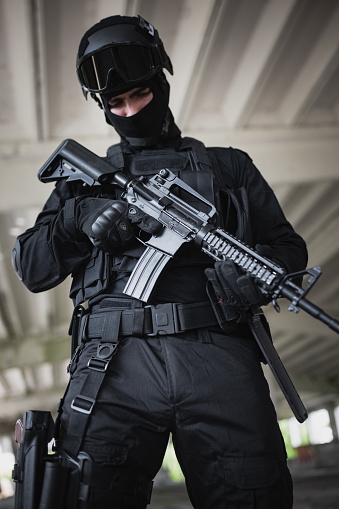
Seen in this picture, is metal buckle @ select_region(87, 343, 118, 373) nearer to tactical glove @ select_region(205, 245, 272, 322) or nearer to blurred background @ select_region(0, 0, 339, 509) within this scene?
tactical glove @ select_region(205, 245, 272, 322)

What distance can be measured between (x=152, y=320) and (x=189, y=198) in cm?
48

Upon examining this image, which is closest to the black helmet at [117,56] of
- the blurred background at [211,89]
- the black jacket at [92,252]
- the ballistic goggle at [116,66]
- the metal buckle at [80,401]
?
the ballistic goggle at [116,66]

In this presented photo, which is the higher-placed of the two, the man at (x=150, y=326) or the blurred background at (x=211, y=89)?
the blurred background at (x=211, y=89)

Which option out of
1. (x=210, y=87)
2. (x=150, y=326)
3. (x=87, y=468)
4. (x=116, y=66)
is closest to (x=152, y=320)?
(x=150, y=326)

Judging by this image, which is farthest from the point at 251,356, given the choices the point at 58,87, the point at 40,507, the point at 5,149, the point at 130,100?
the point at 5,149

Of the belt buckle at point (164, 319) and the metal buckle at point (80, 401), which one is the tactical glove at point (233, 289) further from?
the metal buckle at point (80, 401)

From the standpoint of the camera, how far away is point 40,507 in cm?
151

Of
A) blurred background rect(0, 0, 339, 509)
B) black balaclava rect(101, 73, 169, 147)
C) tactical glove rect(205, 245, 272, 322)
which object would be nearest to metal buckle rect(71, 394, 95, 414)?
tactical glove rect(205, 245, 272, 322)

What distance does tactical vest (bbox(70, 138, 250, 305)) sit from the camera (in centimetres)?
189

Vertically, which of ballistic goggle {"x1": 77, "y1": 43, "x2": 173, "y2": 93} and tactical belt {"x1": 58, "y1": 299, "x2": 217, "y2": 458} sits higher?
ballistic goggle {"x1": 77, "y1": 43, "x2": 173, "y2": 93}

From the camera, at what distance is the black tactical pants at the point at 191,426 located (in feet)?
5.23

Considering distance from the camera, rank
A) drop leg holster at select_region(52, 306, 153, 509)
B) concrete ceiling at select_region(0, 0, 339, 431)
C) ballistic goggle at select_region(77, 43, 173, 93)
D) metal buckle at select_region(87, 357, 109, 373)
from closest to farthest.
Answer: drop leg holster at select_region(52, 306, 153, 509) → metal buckle at select_region(87, 357, 109, 373) → ballistic goggle at select_region(77, 43, 173, 93) → concrete ceiling at select_region(0, 0, 339, 431)

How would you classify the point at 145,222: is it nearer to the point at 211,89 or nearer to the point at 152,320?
the point at 152,320

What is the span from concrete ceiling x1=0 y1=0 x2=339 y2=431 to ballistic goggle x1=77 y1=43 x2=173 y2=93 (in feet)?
8.31
